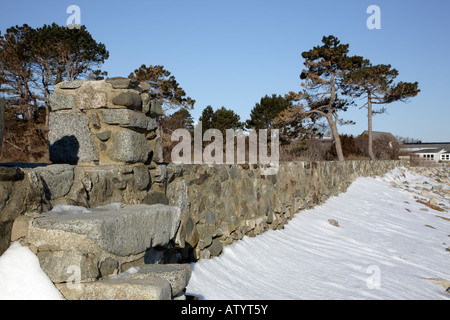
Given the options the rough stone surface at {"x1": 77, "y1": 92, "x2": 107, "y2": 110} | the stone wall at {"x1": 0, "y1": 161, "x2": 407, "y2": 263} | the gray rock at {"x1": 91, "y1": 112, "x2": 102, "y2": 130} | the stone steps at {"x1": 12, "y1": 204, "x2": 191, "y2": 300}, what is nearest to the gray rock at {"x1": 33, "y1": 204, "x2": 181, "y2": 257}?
the stone steps at {"x1": 12, "y1": 204, "x2": 191, "y2": 300}

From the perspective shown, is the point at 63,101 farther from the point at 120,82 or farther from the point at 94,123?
the point at 120,82

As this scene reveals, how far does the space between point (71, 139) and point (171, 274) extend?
1912 mm

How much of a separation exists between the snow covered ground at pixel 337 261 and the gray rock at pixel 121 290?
1.43m

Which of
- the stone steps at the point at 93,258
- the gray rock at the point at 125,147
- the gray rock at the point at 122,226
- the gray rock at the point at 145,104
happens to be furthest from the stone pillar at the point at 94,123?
the stone steps at the point at 93,258

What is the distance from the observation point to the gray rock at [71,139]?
3457 millimetres

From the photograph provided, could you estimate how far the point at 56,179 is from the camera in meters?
2.60

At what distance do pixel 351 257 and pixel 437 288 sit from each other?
4.66ft

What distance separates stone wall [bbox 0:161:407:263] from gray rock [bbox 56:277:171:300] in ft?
1.56

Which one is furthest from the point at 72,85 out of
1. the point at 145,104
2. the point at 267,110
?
the point at 267,110

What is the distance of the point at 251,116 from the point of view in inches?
1095

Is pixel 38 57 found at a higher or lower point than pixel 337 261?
higher

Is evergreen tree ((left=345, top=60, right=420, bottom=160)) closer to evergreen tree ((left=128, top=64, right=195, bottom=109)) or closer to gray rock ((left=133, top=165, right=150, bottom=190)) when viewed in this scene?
evergreen tree ((left=128, top=64, right=195, bottom=109))

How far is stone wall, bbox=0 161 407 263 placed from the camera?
7.39 feet
